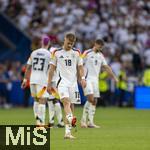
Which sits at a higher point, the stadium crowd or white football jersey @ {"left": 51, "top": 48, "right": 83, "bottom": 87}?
the stadium crowd

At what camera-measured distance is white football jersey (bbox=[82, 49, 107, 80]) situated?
77.0 ft

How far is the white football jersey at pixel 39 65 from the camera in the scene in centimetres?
2169

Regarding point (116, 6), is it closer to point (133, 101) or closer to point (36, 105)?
point (133, 101)

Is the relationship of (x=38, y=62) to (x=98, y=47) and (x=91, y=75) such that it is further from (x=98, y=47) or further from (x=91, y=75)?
(x=91, y=75)

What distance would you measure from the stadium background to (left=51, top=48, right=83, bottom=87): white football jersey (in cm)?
1690

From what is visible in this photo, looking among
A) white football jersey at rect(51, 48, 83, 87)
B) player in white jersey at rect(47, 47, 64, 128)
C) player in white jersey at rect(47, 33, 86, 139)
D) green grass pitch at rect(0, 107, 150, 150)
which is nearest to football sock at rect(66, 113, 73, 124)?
green grass pitch at rect(0, 107, 150, 150)

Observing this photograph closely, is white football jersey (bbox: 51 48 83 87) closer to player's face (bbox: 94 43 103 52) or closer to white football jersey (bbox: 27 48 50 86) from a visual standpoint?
white football jersey (bbox: 27 48 50 86)

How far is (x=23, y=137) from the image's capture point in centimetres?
1546

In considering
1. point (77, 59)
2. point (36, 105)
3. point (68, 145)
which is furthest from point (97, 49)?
point (68, 145)

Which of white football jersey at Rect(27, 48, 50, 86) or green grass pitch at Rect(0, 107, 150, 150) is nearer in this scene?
green grass pitch at Rect(0, 107, 150, 150)

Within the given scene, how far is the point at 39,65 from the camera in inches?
857

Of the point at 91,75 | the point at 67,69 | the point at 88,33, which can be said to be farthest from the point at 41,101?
the point at 88,33

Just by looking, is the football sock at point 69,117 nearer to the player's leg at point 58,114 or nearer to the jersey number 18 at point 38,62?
the jersey number 18 at point 38,62

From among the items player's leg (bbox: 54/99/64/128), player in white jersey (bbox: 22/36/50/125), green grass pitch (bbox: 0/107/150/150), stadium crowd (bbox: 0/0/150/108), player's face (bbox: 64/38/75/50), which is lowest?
green grass pitch (bbox: 0/107/150/150)
